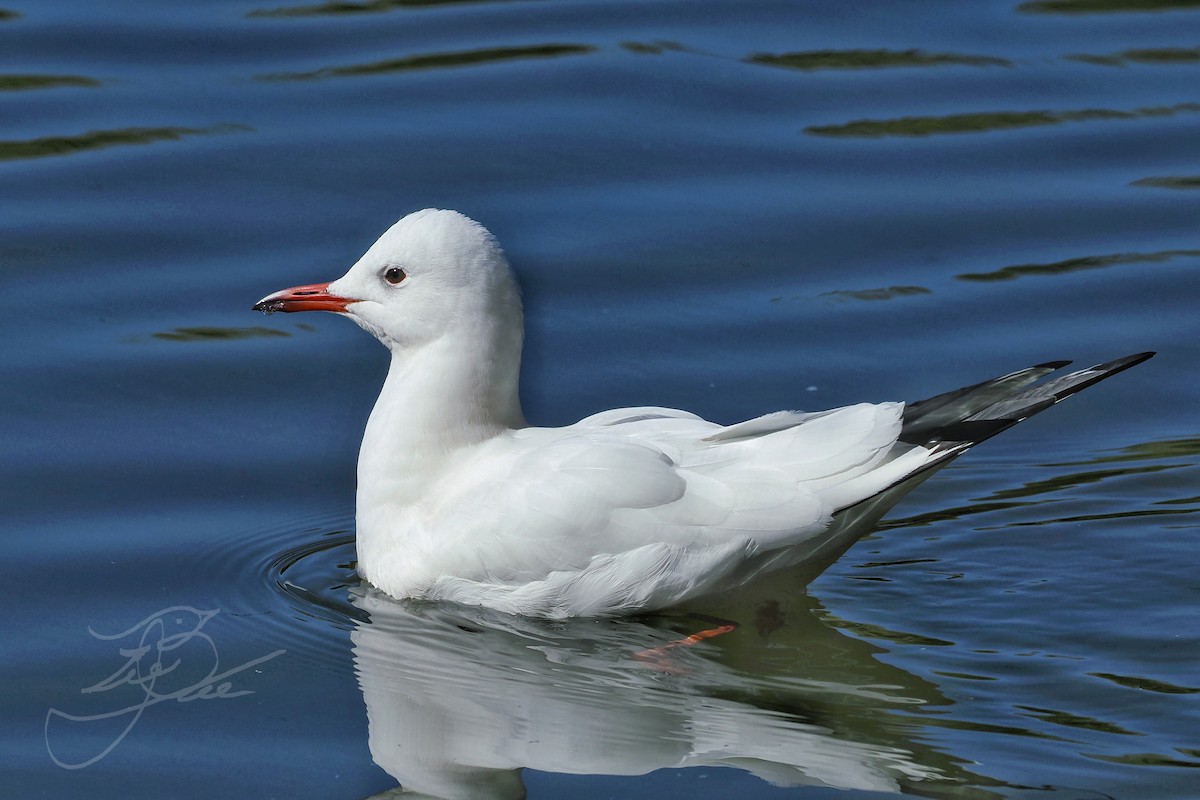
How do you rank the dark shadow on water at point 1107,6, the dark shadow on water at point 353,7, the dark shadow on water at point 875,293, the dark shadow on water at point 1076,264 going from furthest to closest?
1. the dark shadow on water at point 1107,6
2. the dark shadow on water at point 353,7
3. the dark shadow on water at point 1076,264
4. the dark shadow on water at point 875,293

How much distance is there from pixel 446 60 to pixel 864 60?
246 centimetres

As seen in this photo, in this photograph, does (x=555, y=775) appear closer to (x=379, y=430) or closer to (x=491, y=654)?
(x=491, y=654)

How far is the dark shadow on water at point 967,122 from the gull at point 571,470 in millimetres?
4090

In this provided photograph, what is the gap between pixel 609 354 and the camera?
A: 8.37 meters

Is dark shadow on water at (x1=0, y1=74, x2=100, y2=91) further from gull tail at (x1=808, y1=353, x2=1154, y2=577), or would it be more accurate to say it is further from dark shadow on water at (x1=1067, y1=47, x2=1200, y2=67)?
gull tail at (x1=808, y1=353, x2=1154, y2=577)

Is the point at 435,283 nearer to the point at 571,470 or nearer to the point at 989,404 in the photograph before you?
the point at 571,470

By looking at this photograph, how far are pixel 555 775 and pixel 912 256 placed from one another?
4.53m

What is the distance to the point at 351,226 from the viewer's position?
30.3 feet

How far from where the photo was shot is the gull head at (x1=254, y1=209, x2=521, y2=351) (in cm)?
661

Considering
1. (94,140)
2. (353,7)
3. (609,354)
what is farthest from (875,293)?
(353,7)

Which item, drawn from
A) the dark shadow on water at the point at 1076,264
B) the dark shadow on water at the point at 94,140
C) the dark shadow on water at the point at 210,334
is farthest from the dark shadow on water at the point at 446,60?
the dark shadow on water at the point at 1076,264

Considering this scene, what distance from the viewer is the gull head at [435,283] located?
21.7ft

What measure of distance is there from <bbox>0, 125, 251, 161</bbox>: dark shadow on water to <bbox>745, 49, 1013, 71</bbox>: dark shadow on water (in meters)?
3.12
